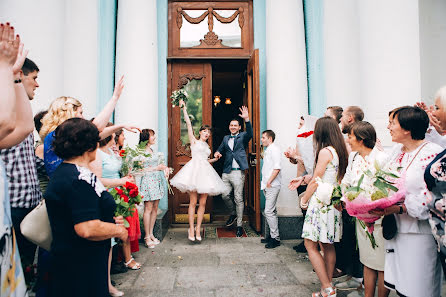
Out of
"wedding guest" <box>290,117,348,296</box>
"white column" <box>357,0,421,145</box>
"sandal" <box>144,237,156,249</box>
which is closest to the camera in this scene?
"wedding guest" <box>290,117,348,296</box>

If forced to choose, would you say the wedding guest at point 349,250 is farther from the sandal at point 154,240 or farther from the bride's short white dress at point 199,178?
the sandal at point 154,240

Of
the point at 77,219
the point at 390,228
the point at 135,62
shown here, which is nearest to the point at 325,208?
the point at 390,228

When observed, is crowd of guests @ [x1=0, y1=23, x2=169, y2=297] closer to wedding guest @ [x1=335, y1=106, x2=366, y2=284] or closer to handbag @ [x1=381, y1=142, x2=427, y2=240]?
handbag @ [x1=381, y1=142, x2=427, y2=240]

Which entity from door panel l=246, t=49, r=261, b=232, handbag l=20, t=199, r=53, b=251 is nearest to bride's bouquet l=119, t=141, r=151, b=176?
handbag l=20, t=199, r=53, b=251

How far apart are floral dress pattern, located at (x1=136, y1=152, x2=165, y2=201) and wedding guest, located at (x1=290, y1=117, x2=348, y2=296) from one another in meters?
2.93

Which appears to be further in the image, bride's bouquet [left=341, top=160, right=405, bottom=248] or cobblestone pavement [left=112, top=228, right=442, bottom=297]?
cobblestone pavement [left=112, top=228, right=442, bottom=297]

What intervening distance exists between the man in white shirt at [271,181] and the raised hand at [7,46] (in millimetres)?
4294

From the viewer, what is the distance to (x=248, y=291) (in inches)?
138

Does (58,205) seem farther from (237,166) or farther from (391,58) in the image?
(391,58)

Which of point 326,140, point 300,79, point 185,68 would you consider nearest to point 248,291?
point 326,140

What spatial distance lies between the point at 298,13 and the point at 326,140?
3819 millimetres

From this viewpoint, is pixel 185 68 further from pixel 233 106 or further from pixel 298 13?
pixel 233 106

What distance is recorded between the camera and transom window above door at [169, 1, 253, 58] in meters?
6.68

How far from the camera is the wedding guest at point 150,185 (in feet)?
17.0
